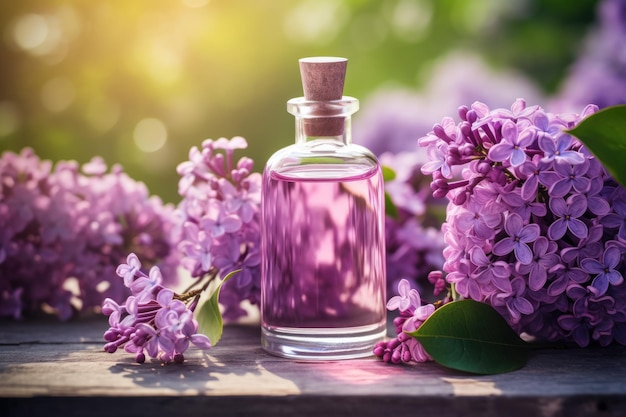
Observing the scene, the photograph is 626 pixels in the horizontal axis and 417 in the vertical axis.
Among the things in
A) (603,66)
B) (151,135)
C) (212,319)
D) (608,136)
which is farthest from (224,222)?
(603,66)

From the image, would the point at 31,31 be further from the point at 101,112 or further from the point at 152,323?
the point at 152,323

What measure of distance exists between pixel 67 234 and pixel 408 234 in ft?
1.77

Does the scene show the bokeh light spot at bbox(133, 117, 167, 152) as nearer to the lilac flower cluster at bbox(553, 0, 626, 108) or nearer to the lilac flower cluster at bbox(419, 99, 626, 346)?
the lilac flower cluster at bbox(553, 0, 626, 108)

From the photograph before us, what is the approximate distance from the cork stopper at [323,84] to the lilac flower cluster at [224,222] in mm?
143

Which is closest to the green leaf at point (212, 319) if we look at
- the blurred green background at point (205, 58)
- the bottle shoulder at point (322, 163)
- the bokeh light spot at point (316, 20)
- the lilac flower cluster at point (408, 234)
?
the bottle shoulder at point (322, 163)

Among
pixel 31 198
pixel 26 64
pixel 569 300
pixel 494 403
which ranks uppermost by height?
pixel 26 64

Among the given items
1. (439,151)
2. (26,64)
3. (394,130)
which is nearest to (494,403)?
(439,151)

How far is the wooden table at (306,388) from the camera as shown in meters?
0.97

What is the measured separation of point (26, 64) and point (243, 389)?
Result: 58.2 inches

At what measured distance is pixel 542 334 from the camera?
1189 mm

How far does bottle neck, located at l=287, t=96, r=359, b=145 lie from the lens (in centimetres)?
117

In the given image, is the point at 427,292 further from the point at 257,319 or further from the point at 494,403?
the point at 494,403

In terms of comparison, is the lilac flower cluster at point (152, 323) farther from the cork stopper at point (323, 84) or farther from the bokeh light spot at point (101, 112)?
the bokeh light spot at point (101, 112)

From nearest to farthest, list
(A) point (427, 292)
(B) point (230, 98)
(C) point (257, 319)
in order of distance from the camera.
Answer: (C) point (257, 319) < (A) point (427, 292) < (B) point (230, 98)
